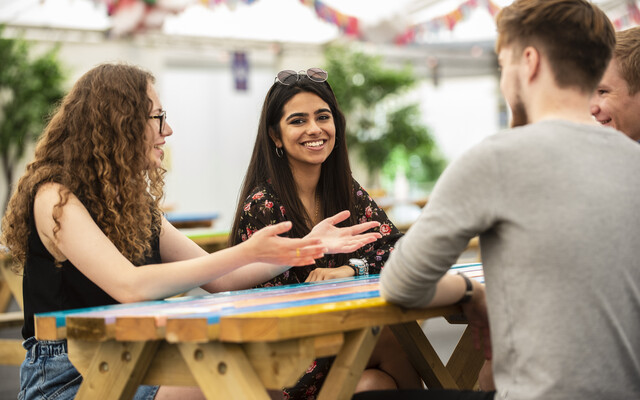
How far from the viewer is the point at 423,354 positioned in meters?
1.95

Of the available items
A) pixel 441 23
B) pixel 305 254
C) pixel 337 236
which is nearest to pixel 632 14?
pixel 441 23

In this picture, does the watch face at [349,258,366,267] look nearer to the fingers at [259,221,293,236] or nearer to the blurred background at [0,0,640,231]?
the fingers at [259,221,293,236]

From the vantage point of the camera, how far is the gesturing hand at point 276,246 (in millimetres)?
1537

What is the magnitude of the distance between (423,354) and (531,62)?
37.3 inches

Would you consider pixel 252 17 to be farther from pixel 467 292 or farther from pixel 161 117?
pixel 467 292

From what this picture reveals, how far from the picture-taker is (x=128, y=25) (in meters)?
8.56

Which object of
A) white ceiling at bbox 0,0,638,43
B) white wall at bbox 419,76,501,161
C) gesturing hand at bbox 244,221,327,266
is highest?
white ceiling at bbox 0,0,638,43

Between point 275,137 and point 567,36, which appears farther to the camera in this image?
point 275,137

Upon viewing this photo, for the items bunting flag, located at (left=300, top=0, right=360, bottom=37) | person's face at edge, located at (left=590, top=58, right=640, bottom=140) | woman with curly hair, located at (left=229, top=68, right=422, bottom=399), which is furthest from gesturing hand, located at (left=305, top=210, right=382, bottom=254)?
bunting flag, located at (left=300, top=0, right=360, bottom=37)

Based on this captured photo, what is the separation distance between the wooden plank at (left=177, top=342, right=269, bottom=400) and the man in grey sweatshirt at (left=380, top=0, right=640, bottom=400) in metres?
0.31

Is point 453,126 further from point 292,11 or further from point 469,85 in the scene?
point 292,11

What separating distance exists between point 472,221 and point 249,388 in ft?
1.49

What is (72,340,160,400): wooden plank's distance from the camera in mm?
1373

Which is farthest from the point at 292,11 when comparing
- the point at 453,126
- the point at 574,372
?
the point at 574,372
